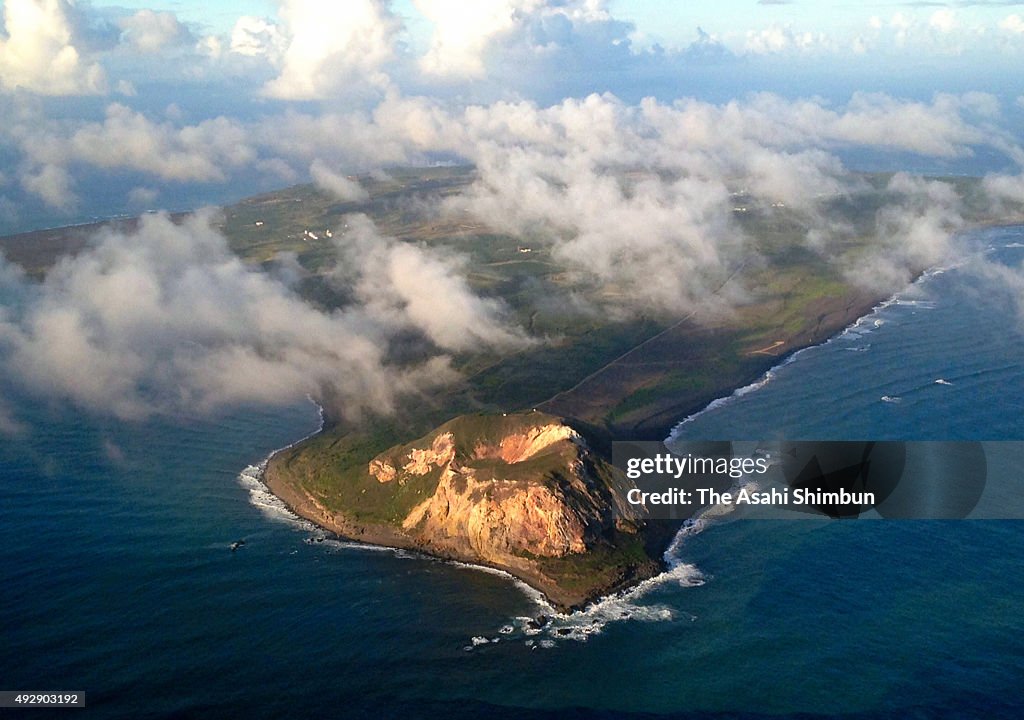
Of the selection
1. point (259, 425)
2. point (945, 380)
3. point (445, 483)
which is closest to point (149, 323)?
point (259, 425)

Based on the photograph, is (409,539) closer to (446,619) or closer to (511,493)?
(511,493)

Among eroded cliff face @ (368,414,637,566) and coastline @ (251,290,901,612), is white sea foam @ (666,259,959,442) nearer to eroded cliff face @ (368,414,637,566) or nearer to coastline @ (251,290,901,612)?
coastline @ (251,290,901,612)

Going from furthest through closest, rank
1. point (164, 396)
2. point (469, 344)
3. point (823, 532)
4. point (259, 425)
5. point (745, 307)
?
1. point (745, 307)
2. point (469, 344)
3. point (164, 396)
4. point (259, 425)
5. point (823, 532)

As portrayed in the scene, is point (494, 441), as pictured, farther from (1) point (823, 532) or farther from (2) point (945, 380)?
(2) point (945, 380)

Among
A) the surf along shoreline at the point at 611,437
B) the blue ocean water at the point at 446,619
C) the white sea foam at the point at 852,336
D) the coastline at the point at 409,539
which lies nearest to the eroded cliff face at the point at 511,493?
the coastline at the point at 409,539

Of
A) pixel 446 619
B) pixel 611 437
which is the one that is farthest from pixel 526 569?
pixel 611 437

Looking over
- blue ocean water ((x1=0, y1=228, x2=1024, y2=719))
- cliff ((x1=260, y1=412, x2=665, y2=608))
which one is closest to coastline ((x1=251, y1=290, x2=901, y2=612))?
cliff ((x1=260, y1=412, x2=665, y2=608))
